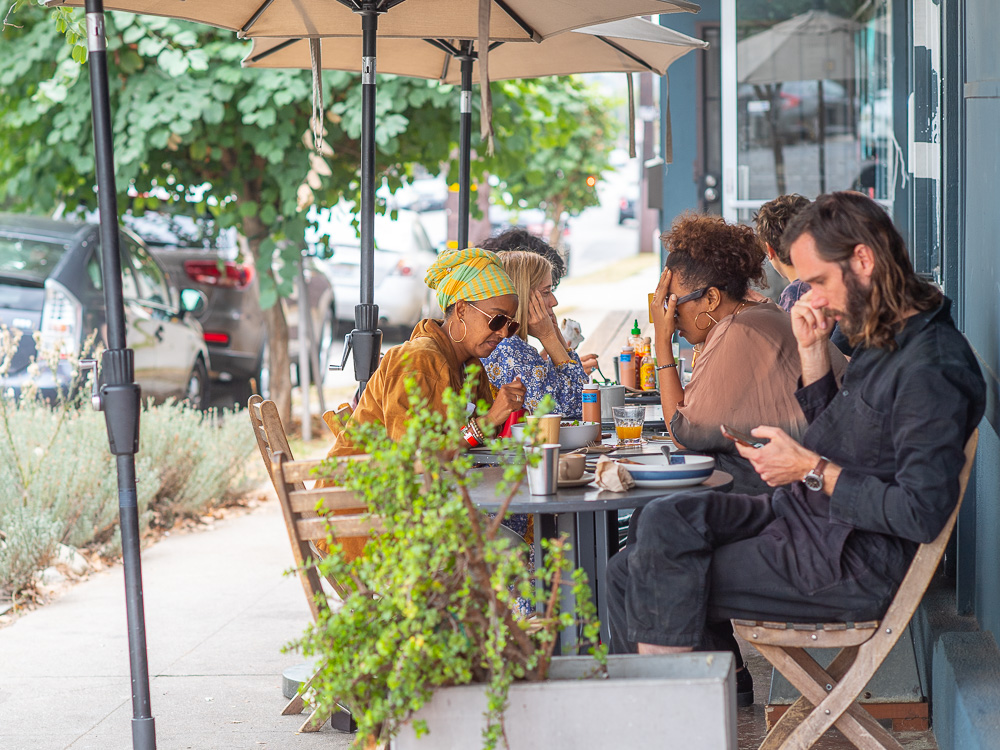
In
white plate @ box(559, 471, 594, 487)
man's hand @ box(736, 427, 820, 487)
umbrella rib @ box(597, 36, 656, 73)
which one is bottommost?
white plate @ box(559, 471, 594, 487)

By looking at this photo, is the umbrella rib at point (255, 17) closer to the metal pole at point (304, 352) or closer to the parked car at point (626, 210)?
the metal pole at point (304, 352)

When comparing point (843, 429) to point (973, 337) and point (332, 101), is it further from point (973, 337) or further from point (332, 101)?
point (332, 101)

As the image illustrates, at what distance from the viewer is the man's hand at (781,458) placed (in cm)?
263

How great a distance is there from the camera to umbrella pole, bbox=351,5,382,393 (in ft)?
13.8

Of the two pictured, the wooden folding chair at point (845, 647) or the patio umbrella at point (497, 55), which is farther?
the patio umbrella at point (497, 55)

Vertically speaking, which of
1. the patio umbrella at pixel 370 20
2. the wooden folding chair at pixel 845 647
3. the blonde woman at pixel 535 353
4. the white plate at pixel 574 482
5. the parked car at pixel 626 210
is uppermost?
the parked car at pixel 626 210

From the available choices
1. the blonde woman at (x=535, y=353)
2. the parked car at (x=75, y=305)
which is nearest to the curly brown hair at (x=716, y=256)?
the blonde woman at (x=535, y=353)

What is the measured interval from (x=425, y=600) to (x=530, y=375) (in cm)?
216

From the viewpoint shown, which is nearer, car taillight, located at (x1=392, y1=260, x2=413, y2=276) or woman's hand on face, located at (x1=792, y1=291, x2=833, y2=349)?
woman's hand on face, located at (x1=792, y1=291, x2=833, y2=349)

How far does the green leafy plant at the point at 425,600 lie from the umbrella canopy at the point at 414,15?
239 centimetres

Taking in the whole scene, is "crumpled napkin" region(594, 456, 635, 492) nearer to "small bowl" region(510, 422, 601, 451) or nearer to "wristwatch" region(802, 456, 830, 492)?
"wristwatch" region(802, 456, 830, 492)

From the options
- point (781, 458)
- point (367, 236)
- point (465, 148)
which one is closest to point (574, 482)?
point (781, 458)

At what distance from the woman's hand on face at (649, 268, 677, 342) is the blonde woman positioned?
0.55 meters

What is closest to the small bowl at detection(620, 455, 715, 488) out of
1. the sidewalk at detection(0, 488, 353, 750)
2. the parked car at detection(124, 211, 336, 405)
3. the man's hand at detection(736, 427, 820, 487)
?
the man's hand at detection(736, 427, 820, 487)
